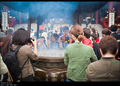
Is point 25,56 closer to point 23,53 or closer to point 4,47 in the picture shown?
point 23,53

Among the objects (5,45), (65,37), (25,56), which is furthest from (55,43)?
(25,56)

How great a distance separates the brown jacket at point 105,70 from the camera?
1.32 meters

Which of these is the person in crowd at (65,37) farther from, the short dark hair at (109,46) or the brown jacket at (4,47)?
the short dark hair at (109,46)

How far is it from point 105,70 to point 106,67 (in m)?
0.04

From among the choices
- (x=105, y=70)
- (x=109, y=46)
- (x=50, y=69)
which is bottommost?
(x=50, y=69)

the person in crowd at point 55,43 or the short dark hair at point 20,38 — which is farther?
the person in crowd at point 55,43

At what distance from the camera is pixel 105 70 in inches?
52.2

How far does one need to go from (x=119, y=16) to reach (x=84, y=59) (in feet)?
7.20

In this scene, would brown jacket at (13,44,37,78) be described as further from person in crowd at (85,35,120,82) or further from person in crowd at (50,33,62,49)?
person in crowd at (50,33,62,49)

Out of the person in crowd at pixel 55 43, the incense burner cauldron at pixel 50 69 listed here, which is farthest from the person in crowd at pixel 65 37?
the incense burner cauldron at pixel 50 69

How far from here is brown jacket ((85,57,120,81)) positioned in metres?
1.32

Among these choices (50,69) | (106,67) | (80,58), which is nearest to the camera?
(106,67)

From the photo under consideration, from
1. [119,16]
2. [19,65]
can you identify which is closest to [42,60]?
[19,65]

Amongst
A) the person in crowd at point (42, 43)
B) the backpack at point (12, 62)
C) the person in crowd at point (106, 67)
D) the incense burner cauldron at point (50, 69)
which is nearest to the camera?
the person in crowd at point (106, 67)
